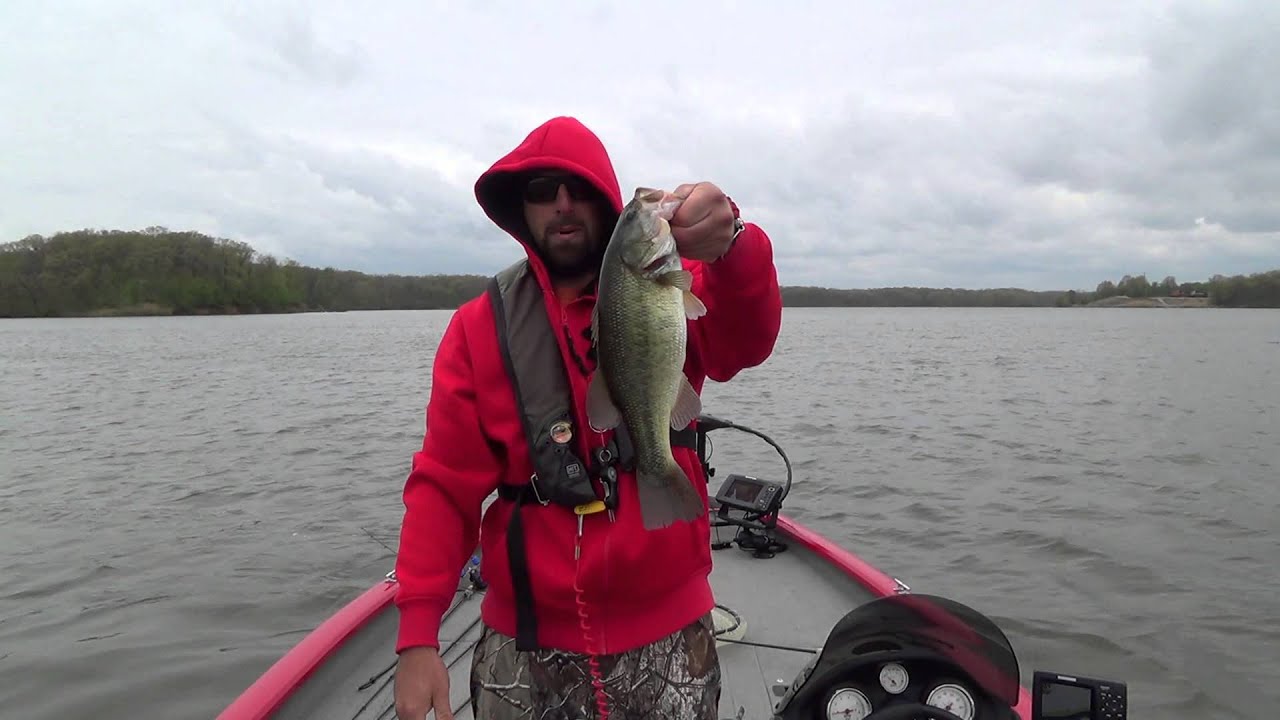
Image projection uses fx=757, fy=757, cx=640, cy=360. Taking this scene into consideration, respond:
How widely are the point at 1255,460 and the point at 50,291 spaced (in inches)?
3484

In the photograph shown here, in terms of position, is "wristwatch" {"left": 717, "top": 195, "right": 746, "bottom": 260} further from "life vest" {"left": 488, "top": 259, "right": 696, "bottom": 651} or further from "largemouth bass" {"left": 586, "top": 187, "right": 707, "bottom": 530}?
"life vest" {"left": 488, "top": 259, "right": 696, "bottom": 651}

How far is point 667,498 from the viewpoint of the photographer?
2.28m

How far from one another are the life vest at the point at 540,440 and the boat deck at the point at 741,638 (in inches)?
75.4

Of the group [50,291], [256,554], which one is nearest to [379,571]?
[256,554]

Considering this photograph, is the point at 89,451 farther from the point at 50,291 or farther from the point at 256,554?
the point at 50,291

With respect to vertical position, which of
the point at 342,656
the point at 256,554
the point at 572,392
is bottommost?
the point at 256,554

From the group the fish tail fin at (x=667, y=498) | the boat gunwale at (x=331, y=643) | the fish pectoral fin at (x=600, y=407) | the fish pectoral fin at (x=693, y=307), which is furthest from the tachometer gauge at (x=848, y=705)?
the fish pectoral fin at (x=693, y=307)

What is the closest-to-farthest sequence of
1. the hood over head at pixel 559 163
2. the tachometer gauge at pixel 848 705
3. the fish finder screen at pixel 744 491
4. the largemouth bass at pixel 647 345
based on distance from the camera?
the largemouth bass at pixel 647 345 < the hood over head at pixel 559 163 < the tachometer gauge at pixel 848 705 < the fish finder screen at pixel 744 491

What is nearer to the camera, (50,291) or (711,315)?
(711,315)

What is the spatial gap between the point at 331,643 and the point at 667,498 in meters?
2.95

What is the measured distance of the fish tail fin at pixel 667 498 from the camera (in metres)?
2.26

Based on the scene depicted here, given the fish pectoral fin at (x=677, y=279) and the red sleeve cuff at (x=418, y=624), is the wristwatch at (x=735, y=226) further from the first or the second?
the red sleeve cuff at (x=418, y=624)

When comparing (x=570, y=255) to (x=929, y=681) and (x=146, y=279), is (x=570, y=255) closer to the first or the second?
(x=929, y=681)

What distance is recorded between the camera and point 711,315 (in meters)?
2.48
